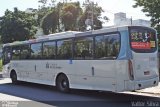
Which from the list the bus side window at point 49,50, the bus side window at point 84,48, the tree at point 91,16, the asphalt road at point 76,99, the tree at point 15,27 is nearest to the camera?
the asphalt road at point 76,99

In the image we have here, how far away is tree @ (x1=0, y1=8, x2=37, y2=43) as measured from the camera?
36.4 meters

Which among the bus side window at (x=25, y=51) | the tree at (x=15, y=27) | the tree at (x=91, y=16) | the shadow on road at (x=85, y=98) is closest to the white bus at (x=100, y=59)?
the shadow on road at (x=85, y=98)

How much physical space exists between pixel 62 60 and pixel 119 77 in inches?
153

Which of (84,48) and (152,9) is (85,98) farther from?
(152,9)

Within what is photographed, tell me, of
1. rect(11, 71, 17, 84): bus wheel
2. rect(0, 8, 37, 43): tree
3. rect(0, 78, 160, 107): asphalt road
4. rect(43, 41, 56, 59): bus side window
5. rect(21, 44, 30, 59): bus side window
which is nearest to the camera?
rect(0, 78, 160, 107): asphalt road

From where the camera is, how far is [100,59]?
508 inches

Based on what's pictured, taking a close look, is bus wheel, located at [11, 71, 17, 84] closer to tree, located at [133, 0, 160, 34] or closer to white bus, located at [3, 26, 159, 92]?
white bus, located at [3, 26, 159, 92]

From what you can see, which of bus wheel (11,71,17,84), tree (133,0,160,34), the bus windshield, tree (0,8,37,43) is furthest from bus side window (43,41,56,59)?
tree (0,8,37,43)

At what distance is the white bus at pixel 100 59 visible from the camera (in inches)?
472

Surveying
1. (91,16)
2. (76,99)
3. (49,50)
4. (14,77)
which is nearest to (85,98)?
(76,99)

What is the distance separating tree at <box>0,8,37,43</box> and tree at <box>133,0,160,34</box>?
16919 millimetres

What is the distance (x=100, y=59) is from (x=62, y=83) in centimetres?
313

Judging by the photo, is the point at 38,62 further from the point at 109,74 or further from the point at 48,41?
the point at 109,74

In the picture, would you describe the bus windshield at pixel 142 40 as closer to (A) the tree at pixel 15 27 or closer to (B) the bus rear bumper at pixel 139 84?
(B) the bus rear bumper at pixel 139 84
